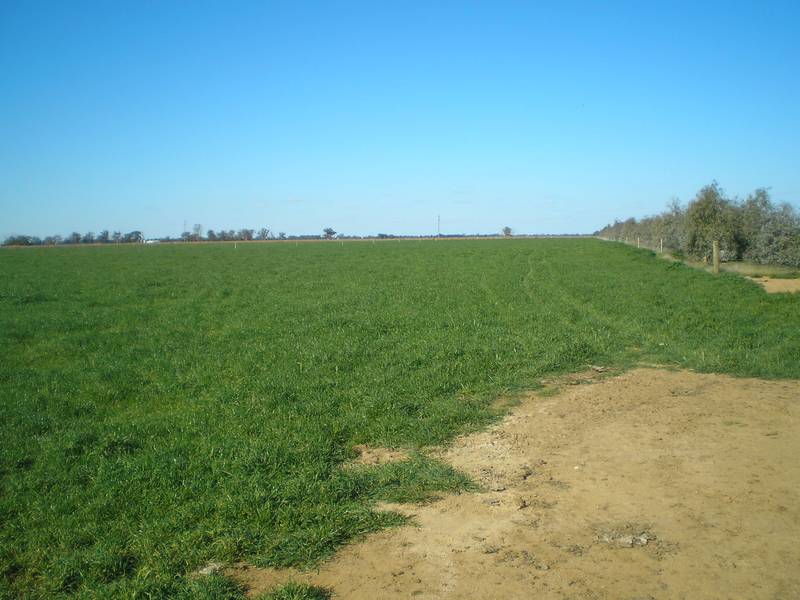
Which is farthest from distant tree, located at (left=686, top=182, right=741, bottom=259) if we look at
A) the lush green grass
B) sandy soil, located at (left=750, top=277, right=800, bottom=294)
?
the lush green grass

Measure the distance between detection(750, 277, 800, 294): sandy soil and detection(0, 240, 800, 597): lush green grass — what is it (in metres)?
1.54

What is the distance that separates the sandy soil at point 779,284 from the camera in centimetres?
2130

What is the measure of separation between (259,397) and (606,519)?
17.3ft

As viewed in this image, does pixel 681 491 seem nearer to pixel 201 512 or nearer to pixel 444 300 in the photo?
pixel 201 512

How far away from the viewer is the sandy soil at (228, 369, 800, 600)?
166 inches

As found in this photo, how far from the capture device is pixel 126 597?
424 cm

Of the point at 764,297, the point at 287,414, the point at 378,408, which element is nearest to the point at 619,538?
the point at 378,408

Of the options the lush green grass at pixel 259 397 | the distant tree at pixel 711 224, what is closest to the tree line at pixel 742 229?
the distant tree at pixel 711 224

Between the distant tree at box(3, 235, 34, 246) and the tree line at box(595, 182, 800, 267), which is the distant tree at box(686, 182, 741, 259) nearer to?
the tree line at box(595, 182, 800, 267)

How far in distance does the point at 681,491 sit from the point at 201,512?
430cm

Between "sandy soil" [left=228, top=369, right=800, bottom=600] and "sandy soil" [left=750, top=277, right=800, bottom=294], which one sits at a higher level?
"sandy soil" [left=750, top=277, right=800, bottom=294]

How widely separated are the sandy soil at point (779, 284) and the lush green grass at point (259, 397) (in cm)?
154

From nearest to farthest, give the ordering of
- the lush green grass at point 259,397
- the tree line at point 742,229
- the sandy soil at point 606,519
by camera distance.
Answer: the sandy soil at point 606,519, the lush green grass at point 259,397, the tree line at point 742,229

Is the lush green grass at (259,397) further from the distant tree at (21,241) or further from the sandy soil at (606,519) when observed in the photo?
the distant tree at (21,241)
